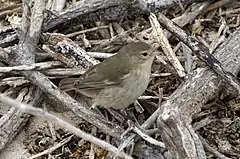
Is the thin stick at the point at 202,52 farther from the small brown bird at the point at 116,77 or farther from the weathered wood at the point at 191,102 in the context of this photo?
the small brown bird at the point at 116,77

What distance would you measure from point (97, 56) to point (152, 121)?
2.74 ft

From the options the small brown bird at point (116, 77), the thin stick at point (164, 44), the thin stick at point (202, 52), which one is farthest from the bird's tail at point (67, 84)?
the thin stick at point (202, 52)

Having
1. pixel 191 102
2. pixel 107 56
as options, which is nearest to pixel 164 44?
pixel 107 56

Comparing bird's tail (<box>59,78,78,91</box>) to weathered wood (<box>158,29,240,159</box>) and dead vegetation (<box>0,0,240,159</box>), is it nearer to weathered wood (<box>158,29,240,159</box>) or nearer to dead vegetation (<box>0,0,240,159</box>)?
dead vegetation (<box>0,0,240,159</box>)

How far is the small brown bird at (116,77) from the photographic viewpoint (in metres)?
4.25

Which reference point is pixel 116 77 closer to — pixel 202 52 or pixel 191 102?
pixel 202 52

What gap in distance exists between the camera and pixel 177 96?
3660 millimetres

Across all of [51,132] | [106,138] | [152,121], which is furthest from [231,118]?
[51,132]

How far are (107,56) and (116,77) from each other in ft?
0.92

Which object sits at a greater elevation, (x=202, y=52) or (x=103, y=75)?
(x=202, y=52)

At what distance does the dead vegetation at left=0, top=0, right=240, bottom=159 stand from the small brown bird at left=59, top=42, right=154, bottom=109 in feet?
0.37

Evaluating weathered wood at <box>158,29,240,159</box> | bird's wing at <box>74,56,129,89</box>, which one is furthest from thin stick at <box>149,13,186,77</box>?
bird's wing at <box>74,56,129,89</box>

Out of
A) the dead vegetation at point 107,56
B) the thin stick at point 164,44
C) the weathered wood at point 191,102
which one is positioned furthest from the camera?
the thin stick at point 164,44

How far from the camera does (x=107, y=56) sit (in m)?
4.52
